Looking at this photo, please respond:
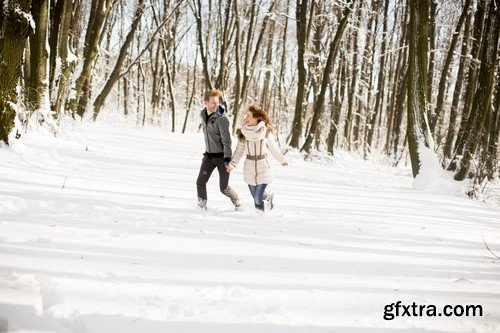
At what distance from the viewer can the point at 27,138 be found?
23.6 ft

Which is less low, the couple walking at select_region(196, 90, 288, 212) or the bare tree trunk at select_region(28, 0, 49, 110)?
the bare tree trunk at select_region(28, 0, 49, 110)

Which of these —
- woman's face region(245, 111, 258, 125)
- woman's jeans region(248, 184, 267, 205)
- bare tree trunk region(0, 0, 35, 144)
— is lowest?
woman's jeans region(248, 184, 267, 205)

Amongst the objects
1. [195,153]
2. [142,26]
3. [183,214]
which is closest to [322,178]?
[195,153]

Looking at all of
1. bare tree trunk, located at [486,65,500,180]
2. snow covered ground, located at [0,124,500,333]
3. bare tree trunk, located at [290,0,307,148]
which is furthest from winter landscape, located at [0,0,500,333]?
bare tree trunk, located at [290,0,307,148]

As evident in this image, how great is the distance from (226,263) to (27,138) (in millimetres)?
6210

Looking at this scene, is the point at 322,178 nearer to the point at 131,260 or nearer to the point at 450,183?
the point at 450,183

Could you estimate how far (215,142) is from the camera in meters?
4.86

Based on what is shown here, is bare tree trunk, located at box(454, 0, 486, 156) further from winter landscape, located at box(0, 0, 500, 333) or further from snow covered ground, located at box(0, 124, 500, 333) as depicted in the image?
snow covered ground, located at box(0, 124, 500, 333)

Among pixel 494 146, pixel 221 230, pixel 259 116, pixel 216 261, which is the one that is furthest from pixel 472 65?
pixel 216 261

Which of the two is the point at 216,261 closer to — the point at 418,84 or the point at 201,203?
the point at 201,203

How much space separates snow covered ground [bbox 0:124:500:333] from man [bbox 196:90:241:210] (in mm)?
368

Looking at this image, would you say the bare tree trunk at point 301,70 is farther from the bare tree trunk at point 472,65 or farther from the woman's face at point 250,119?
the woman's face at point 250,119

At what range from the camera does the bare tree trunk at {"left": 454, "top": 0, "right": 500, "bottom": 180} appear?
8922 millimetres

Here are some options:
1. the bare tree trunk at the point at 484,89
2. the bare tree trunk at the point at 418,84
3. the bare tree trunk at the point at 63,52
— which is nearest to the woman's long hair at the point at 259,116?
the bare tree trunk at the point at 418,84
